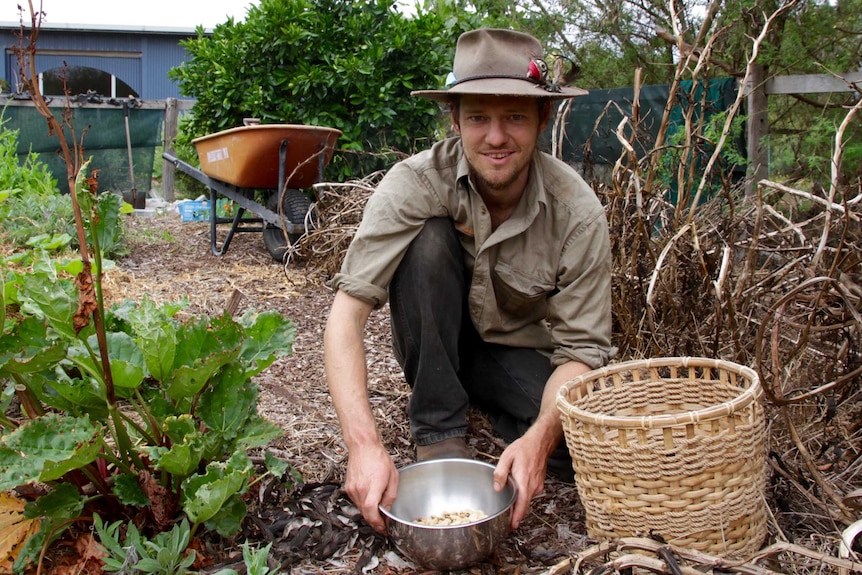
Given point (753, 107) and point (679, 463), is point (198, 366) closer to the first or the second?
point (679, 463)

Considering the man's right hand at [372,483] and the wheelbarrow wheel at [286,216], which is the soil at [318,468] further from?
the wheelbarrow wheel at [286,216]

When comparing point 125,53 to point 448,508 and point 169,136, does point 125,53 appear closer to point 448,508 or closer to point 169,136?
point 169,136

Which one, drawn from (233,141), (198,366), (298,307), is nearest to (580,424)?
(198,366)

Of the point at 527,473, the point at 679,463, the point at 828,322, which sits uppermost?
the point at 828,322

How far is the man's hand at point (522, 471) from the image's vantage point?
1.93m

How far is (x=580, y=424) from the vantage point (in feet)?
5.81

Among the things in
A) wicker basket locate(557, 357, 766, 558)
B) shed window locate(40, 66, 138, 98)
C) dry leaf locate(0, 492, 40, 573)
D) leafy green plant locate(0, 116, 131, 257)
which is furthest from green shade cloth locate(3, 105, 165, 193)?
shed window locate(40, 66, 138, 98)

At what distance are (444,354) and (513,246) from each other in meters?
0.39

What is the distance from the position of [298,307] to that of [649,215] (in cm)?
219

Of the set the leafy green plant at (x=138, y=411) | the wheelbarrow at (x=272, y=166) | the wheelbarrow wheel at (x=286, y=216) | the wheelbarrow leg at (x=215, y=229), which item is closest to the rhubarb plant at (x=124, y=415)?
the leafy green plant at (x=138, y=411)

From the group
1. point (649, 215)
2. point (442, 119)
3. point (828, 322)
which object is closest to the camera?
point (828, 322)

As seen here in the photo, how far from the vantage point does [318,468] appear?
238 centimetres

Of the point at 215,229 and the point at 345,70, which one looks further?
the point at 215,229

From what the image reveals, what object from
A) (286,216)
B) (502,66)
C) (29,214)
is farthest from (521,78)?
(29,214)
